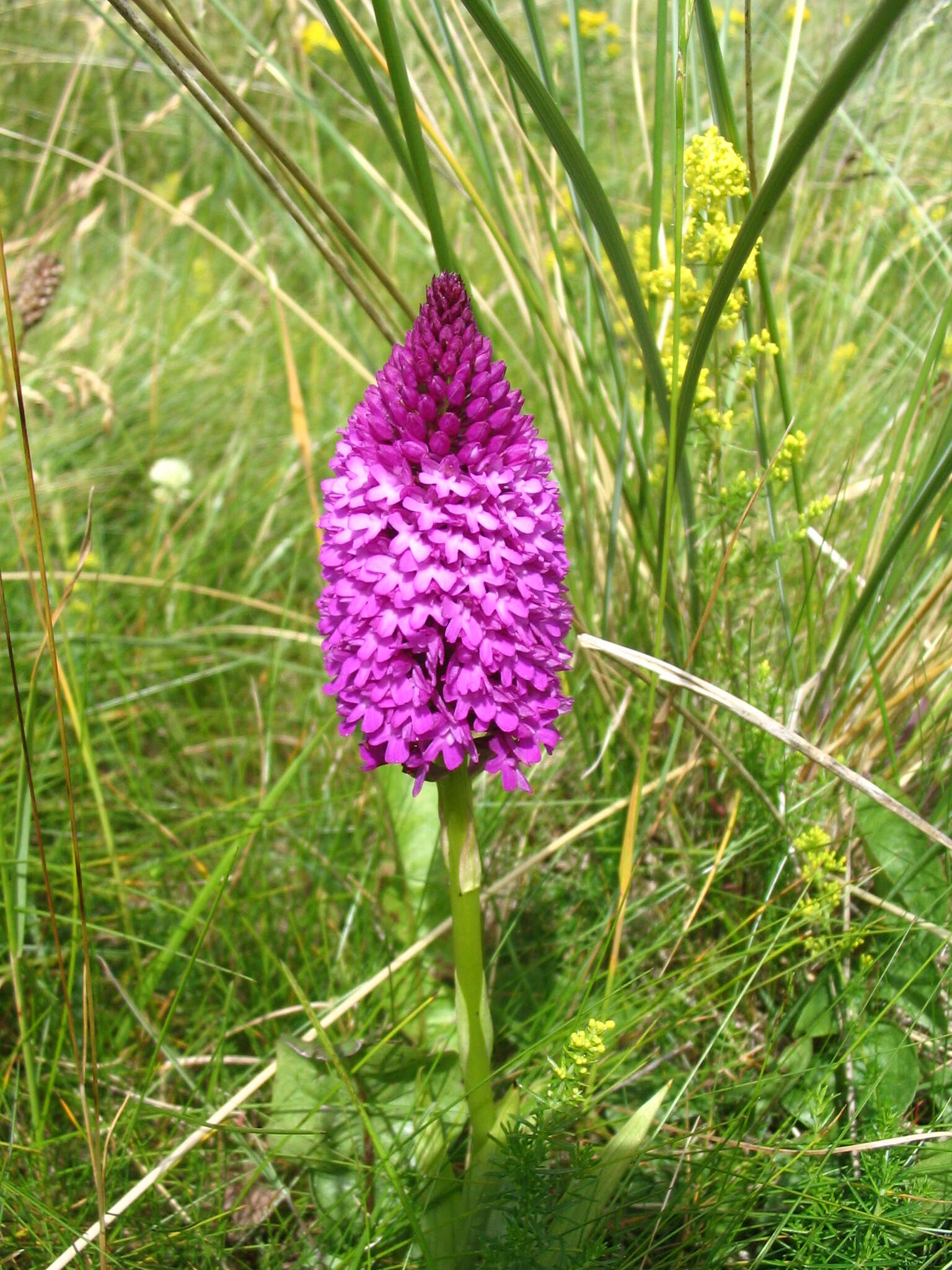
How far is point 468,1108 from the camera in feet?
5.20

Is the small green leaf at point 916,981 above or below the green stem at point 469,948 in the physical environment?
Answer: below

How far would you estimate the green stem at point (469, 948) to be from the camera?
147 cm

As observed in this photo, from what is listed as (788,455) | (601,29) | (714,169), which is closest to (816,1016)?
(788,455)

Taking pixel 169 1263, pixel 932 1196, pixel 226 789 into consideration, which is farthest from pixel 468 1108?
pixel 226 789

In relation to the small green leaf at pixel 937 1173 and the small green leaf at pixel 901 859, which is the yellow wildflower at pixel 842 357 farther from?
the small green leaf at pixel 937 1173

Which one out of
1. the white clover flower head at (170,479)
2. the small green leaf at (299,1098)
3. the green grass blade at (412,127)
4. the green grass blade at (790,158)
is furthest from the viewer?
the white clover flower head at (170,479)

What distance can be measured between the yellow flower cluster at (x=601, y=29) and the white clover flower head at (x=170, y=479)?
7.90ft

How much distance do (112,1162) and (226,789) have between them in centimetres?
87

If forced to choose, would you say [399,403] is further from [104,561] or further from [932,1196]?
[104,561]

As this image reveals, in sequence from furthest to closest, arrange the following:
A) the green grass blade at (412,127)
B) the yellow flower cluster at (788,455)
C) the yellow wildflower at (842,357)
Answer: the yellow wildflower at (842,357), the yellow flower cluster at (788,455), the green grass blade at (412,127)

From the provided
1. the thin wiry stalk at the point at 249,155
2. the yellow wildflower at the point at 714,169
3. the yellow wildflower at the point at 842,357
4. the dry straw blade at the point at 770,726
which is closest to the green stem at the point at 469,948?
the dry straw blade at the point at 770,726

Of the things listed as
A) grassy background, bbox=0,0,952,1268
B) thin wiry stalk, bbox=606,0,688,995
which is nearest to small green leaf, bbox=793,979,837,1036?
grassy background, bbox=0,0,952,1268

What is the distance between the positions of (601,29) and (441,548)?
5.16m

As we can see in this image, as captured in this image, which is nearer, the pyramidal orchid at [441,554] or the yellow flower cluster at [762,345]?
the pyramidal orchid at [441,554]
